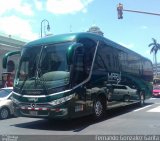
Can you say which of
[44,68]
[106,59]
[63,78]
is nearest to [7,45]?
[106,59]

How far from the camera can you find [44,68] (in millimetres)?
12133

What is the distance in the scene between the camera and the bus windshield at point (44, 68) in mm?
11758

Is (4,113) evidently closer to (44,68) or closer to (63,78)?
(44,68)

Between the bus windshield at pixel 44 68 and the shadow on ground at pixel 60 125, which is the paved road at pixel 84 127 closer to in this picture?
the shadow on ground at pixel 60 125

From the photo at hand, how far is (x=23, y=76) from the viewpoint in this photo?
41.5 ft

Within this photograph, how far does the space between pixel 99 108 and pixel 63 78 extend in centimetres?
297

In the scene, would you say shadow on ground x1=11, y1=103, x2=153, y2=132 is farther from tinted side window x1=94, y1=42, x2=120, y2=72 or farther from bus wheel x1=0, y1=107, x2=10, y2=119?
tinted side window x1=94, y1=42, x2=120, y2=72

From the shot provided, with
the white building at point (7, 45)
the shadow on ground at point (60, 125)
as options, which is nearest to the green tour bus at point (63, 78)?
the shadow on ground at point (60, 125)

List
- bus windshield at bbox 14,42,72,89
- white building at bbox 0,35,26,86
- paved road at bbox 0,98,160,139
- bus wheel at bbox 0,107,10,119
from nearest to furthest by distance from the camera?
paved road at bbox 0,98,160,139
bus windshield at bbox 14,42,72,89
bus wheel at bbox 0,107,10,119
white building at bbox 0,35,26,86

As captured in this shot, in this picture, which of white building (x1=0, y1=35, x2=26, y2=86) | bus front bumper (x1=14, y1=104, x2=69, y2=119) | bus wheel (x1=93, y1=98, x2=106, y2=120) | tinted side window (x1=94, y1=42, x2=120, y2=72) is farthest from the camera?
white building (x1=0, y1=35, x2=26, y2=86)

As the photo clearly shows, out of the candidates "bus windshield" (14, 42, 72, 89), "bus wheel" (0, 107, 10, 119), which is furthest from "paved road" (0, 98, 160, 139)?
"bus windshield" (14, 42, 72, 89)

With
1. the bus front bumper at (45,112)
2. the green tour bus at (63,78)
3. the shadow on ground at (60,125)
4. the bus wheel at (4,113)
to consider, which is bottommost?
the shadow on ground at (60,125)

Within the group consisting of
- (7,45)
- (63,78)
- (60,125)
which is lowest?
(60,125)

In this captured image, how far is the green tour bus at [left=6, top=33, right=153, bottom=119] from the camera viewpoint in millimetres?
11648
